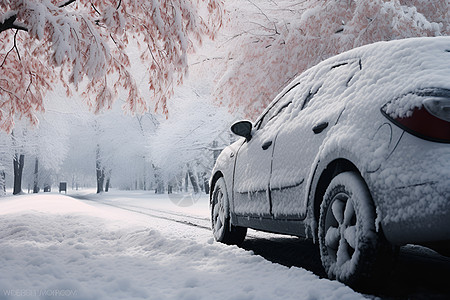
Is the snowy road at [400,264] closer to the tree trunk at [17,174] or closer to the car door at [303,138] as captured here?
the car door at [303,138]

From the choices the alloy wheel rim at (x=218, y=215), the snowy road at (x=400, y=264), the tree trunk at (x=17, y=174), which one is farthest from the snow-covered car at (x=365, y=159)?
the tree trunk at (x=17, y=174)

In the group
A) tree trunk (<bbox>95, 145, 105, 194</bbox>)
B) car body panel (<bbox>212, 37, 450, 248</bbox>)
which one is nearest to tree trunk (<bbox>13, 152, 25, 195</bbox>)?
tree trunk (<bbox>95, 145, 105, 194</bbox>)

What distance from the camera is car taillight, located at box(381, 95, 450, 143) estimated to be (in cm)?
238

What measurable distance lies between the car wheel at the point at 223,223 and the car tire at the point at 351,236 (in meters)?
2.24

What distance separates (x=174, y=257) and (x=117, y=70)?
394 centimetres

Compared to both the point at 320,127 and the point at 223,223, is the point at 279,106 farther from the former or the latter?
the point at 223,223

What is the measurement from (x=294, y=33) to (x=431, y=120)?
24.0ft

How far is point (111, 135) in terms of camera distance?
127 ft

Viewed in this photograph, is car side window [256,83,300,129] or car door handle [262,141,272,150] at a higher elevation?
car side window [256,83,300,129]

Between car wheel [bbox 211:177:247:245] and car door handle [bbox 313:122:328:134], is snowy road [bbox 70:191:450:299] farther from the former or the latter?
car door handle [bbox 313:122:328:134]

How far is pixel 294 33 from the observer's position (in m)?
9.32

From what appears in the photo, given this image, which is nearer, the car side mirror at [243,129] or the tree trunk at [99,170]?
the car side mirror at [243,129]

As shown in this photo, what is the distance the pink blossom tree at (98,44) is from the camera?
5094 mm

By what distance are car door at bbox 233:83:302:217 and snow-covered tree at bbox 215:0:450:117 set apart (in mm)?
4326
